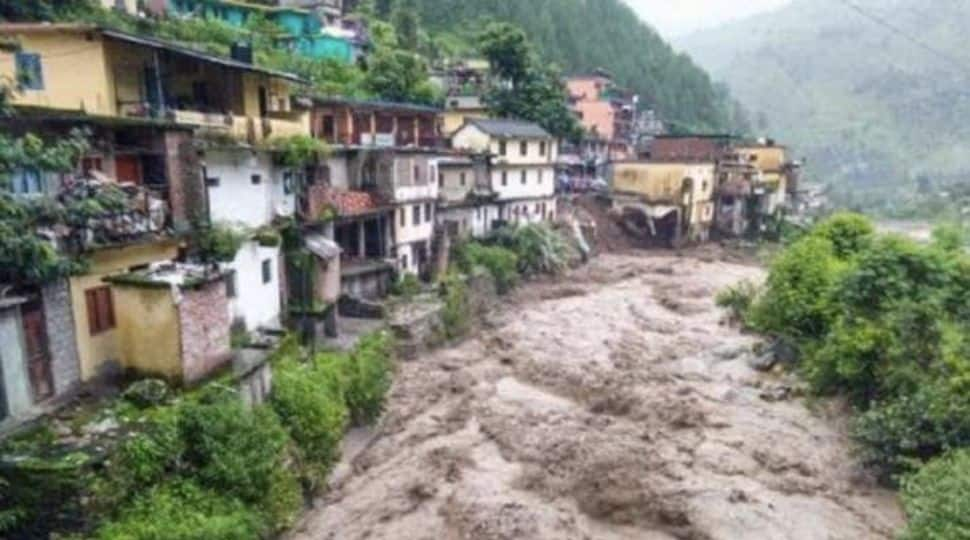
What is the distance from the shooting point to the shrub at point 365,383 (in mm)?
19578

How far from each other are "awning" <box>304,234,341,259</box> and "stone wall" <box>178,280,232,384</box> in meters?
7.50

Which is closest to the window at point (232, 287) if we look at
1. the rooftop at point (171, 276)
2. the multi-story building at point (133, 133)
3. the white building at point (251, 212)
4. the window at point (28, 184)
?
the white building at point (251, 212)

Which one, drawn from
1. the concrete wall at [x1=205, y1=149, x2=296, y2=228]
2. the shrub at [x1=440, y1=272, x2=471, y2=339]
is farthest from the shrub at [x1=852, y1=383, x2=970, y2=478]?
the concrete wall at [x1=205, y1=149, x2=296, y2=228]

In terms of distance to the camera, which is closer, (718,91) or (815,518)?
(815,518)

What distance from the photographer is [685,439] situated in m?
20.0

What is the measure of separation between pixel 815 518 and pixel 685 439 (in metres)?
4.51

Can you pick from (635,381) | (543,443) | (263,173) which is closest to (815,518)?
(543,443)

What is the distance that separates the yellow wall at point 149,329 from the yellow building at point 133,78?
575cm

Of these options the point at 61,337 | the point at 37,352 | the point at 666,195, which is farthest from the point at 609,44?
the point at 37,352

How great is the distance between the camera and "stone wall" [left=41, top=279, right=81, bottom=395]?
46.9 feet

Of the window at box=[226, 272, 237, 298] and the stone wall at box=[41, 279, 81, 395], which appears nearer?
the stone wall at box=[41, 279, 81, 395]

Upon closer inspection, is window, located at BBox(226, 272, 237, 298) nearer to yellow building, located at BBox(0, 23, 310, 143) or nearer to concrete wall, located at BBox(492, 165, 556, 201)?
yellow building, located at BBox(0, 23, 310, 143)

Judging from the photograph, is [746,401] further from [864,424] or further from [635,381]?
[864,424]

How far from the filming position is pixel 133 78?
1934cm
